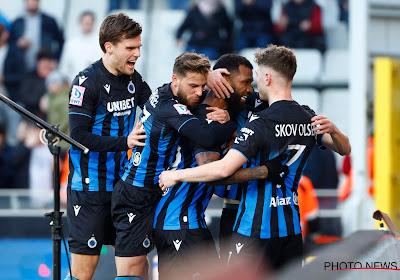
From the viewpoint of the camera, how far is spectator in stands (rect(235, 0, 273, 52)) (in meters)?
10.3

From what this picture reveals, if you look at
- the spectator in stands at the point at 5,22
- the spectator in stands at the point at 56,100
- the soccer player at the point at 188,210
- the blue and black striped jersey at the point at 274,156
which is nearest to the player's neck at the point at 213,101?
the soccer player at the point at 188,210

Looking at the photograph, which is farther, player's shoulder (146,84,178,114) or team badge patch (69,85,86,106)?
team badge patch (69,85,86,106)

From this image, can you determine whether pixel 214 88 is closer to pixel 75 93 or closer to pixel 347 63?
pixel 75 93

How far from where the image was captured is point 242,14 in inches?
411

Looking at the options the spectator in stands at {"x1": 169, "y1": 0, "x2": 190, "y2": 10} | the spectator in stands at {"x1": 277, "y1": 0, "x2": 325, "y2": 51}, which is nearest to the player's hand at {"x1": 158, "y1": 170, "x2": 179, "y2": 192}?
the spectator in stands at {"x1": 277, "y1": 0, "x2": 325, "y2": 51}

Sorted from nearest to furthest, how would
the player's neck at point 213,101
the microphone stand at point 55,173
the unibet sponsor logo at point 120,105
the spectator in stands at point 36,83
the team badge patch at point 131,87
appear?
the microphone stand at point 55,173, the player's neck at point 213,101, the unibet sponsor logo at point 120,105, the team badge patch at point 131,87, the spectator in stands at point 36,83

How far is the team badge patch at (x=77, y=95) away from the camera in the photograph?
3979mm

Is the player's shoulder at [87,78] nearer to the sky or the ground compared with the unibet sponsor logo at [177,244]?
nearer to the sky

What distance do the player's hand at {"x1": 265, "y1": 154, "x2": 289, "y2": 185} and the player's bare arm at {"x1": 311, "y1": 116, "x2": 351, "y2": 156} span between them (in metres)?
0.24

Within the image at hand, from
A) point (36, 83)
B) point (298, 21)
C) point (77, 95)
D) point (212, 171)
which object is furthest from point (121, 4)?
point (212, 171)

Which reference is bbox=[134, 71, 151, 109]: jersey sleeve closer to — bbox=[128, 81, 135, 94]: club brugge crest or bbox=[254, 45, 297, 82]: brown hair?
bbox=[128, 81, 135, 94]: club brugge crest

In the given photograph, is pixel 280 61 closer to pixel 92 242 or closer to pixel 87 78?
pixel 87 78

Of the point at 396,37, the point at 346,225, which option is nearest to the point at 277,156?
the point at 346,225

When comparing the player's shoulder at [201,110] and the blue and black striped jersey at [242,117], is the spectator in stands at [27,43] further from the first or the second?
the player's shoulder at [201,110]
